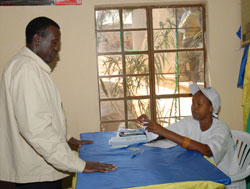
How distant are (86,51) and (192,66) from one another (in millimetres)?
1309

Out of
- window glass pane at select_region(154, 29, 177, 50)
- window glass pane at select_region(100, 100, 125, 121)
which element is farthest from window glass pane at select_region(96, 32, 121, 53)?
window glass pane at select_region(100, 100, 125, 121)

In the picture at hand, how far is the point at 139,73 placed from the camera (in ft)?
10.8

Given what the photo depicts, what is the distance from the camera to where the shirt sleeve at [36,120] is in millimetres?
1455

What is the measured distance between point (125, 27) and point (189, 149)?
1.82 meters

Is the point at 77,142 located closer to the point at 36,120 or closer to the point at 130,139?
the point at 130,139

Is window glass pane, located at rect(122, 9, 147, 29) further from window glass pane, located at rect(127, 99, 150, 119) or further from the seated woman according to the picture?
the seated woman

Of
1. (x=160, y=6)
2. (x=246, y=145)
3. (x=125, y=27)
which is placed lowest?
(x=246, y=145)

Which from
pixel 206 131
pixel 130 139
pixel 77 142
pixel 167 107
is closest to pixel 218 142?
pixel 206 131

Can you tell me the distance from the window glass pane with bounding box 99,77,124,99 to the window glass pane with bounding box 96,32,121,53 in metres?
0.36

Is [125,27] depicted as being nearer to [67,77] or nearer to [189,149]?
[67,77]

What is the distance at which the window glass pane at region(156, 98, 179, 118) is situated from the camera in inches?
132

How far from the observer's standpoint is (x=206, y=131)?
Result: 221 centimetres

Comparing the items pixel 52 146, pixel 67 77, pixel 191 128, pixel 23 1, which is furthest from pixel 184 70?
pixel 52 146

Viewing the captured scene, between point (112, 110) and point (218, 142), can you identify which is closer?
point (218, 142)
